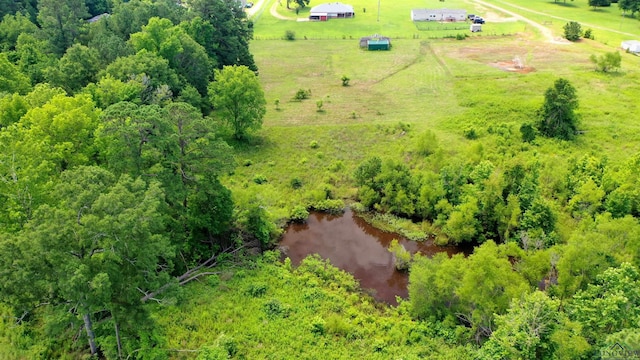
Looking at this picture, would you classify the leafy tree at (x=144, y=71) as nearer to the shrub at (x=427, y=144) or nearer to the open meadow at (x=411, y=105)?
the open meadow at (x=411, y=105)

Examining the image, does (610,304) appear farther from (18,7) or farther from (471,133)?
(18,7)

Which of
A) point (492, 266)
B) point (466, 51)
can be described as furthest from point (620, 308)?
point (466, 51)

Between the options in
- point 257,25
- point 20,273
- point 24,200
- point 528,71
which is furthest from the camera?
point 257,25

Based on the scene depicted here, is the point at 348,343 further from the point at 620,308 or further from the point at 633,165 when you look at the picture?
the point at 633,165

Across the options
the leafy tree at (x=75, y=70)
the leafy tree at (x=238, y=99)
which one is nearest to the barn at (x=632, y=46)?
the leafy tree at (x=238, y=99)

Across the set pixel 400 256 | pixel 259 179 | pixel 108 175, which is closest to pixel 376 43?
pixel 259 179
